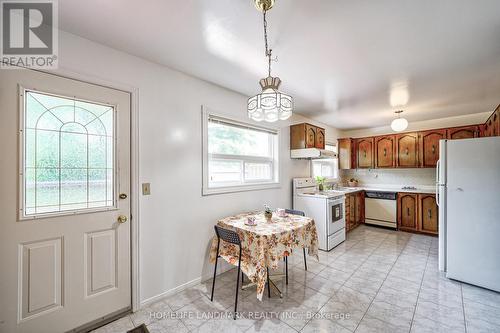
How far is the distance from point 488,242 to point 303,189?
238cm

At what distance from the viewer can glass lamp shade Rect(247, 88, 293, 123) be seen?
1.61m

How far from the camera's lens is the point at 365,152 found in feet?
17.1

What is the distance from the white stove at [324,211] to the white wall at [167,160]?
1621mm

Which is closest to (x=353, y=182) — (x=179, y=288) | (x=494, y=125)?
(x=494, y=125)

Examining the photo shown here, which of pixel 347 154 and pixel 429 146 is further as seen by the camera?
pixel 347 154

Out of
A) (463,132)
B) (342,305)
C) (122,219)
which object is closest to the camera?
(122,219)

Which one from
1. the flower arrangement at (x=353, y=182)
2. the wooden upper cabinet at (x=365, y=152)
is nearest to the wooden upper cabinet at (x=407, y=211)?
the wooden upper cabinet at (x=365, y=152)

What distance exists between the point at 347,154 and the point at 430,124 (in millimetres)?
1755

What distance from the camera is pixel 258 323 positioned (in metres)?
1.81

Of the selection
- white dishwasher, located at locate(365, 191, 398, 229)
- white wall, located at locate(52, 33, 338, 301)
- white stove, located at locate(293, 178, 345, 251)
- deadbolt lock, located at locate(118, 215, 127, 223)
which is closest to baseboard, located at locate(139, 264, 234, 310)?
white wall, located at locate(52, 33, 338, 301)

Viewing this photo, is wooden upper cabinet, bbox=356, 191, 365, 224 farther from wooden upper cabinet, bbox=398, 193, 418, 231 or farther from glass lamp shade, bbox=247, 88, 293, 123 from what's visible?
glass lamp shade, bbox=247, 88, 293, 123

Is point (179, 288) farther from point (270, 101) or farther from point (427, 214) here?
point (427, 214)

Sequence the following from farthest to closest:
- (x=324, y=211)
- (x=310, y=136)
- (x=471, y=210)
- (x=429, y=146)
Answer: (x=429, y=146)
(x=310, y=136)
(x=324, y=211)
(x=471, y=210)

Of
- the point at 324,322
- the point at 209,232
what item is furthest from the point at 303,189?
the point at 324,322
